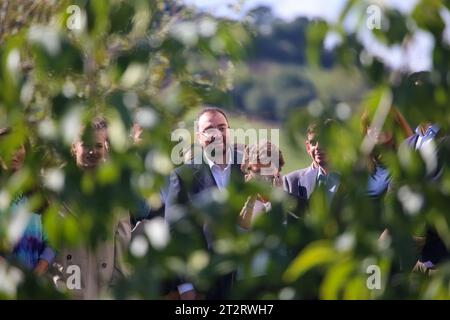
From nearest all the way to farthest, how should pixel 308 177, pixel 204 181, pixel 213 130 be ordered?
pixel 204 181 < pixel 213 130 < pixel 308 177

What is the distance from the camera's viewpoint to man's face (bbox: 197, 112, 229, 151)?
5.68 meters

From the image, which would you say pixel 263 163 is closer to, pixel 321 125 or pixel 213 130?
pixel 213 130

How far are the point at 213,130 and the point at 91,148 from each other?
379cm

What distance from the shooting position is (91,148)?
7.29 feet

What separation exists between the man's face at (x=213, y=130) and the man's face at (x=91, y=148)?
2.64 metres

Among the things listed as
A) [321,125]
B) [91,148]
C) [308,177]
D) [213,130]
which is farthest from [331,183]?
[308,177]

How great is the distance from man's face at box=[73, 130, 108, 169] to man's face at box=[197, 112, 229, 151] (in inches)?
104

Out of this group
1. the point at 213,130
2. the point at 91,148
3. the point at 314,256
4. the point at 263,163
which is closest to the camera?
the point at 314,256

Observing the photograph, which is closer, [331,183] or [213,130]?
[331,183]

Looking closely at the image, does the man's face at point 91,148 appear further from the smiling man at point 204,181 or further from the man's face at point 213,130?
the man's face at point 213,130

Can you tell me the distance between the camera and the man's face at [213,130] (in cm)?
568

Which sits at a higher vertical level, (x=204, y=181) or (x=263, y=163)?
(x=204, y=181)

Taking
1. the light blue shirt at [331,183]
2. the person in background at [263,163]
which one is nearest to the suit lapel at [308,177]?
the person in background at [263,163]
